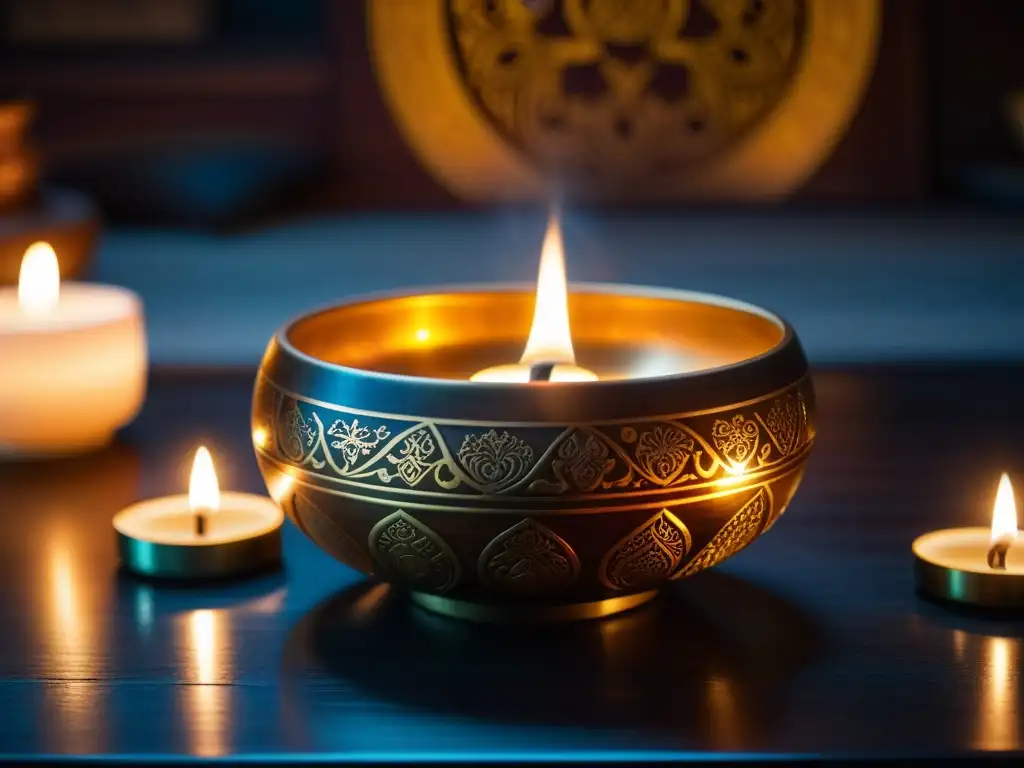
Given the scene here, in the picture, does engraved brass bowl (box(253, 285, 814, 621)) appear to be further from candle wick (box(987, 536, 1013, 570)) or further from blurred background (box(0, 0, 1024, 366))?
blurred background (box(0, 0, 1024, 366))

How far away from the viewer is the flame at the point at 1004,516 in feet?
2.08

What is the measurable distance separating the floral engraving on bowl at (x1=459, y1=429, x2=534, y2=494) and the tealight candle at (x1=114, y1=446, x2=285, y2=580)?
0.54 feet

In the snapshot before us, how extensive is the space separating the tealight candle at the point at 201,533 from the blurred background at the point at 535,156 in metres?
0.52

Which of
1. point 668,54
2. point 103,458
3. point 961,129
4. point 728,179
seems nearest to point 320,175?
point 728,179

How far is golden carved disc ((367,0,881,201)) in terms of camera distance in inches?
63.4

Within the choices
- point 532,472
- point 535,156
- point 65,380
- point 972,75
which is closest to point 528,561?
point 532,472

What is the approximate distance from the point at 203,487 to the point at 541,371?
0.17 meters

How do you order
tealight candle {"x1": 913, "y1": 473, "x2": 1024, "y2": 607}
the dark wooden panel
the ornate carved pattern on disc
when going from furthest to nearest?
the dark wooden panel
the ornate carved pattern on disc
tealight candle {"x1": 913, "y1": 473, "x2": 1024, "y2": 607}

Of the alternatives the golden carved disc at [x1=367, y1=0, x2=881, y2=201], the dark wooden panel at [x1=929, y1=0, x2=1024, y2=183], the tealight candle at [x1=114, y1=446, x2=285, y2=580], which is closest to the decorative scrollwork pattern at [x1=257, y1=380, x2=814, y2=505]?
the tealight candle at [x1=114, y1=446, x2=285, y2=580]

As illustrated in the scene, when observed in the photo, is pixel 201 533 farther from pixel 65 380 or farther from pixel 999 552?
pixel 999 552

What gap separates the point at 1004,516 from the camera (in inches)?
25.1

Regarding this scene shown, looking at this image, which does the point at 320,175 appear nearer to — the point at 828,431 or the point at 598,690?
the point at 828,431

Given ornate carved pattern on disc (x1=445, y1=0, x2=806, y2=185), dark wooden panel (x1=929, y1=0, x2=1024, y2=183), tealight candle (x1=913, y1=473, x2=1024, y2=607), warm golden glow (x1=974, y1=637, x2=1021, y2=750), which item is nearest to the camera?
warm golden glow (x1=974, y1=637, x2=1021, y2=750)

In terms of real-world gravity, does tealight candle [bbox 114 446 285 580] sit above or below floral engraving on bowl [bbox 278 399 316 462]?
below
